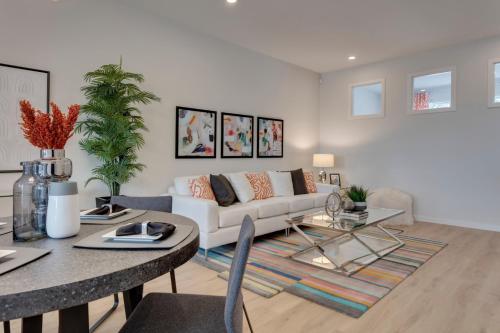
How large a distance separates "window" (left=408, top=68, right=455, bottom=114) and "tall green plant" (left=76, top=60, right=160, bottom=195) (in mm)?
4433

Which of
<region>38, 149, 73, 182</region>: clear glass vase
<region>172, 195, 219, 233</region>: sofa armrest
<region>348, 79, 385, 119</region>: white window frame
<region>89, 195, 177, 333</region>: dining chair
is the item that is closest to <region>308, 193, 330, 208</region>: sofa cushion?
<region>172, 195, 219, 233</region>: sofa armrest

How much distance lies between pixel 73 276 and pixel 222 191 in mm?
3220

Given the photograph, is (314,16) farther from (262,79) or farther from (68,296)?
(68,296)

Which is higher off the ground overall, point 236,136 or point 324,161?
point 236,136

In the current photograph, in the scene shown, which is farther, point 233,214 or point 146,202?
point 233,214

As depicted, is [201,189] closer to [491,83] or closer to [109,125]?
[109,125]

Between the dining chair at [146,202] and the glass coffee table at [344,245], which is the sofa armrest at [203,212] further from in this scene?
the dining chair at [146,202]

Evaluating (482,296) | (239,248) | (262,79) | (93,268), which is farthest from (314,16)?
(93,268)

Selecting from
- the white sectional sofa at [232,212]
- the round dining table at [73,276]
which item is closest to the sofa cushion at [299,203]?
the white sectional sofa at [232,212]

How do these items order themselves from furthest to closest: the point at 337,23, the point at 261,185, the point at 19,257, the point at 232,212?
the point at 261,185 < the point at 337,23 < the point at 232,212 < the point at 19,257

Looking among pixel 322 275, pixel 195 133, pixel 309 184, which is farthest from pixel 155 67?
pixel 322 275

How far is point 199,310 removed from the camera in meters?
1.19

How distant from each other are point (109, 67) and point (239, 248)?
286cm

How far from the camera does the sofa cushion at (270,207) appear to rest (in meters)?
3.96
